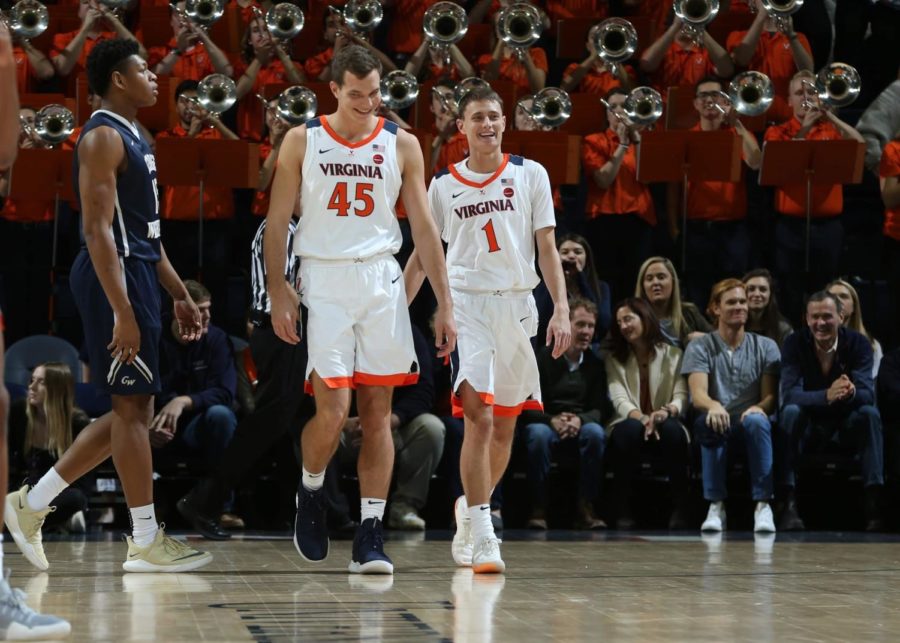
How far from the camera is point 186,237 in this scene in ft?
31.6

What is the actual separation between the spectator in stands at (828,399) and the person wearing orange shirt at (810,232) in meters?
1.08

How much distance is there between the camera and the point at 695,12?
415 inches

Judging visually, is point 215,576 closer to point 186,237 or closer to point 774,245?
point 186,237

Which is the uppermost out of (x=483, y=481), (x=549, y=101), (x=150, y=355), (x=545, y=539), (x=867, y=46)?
(x=867, y=46)

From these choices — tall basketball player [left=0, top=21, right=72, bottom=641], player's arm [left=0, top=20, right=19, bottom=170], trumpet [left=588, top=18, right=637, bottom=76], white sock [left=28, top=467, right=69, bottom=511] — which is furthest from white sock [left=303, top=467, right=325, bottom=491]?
trumpet [left=588, top=18, right=637, bottom=76]

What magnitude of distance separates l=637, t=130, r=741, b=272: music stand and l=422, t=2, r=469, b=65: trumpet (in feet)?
6.29

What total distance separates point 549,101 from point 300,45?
2.37 metres

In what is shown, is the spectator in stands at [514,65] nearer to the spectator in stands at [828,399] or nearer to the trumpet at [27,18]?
the spectator in stands at [828,399]

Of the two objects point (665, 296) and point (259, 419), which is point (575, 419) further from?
point (259, 419)

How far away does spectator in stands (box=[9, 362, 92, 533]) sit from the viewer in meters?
7.24

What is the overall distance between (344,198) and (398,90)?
16.4 ft

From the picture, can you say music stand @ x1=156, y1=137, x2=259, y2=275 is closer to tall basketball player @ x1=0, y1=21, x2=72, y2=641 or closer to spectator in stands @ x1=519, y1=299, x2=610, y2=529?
spectator in stands @ x1=519, y1=299, x2=610, y2=529

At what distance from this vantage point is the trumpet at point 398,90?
10.1 meters

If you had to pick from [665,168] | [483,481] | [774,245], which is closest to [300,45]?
[665,168]
